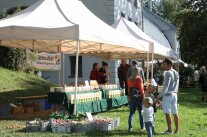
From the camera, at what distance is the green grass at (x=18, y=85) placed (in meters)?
18.1

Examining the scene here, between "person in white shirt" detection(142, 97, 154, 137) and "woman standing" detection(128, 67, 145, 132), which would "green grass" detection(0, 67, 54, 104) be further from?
"person in white shirt" detection(142, 97, 154, 137)

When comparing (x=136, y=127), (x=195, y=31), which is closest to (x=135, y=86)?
(x=136, y=127)

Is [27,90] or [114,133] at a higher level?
[27,90]

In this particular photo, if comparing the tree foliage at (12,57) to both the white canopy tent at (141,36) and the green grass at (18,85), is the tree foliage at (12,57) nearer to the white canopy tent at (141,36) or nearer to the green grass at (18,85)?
the green grass at (18,85)

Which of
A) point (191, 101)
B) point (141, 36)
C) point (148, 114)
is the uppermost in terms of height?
point (141, 36)

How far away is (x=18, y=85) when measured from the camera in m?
20.3

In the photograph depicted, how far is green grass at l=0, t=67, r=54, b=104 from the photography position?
1808 centimetres

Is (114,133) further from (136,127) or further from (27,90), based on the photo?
(27,90)

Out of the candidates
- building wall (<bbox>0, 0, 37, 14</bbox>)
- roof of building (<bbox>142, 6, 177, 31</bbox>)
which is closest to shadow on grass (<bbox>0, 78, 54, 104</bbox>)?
building wall (<bbox>0, 0, 37, 14</bbox>)

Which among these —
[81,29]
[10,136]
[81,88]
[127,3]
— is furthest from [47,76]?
[10,136]

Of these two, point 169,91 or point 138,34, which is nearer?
point 169,91

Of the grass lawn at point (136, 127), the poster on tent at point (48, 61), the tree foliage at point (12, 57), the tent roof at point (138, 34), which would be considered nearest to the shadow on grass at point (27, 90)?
the tree foliage at point (12, 57)

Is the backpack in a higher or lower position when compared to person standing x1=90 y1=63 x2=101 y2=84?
lower

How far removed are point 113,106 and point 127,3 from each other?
17.4 metres
